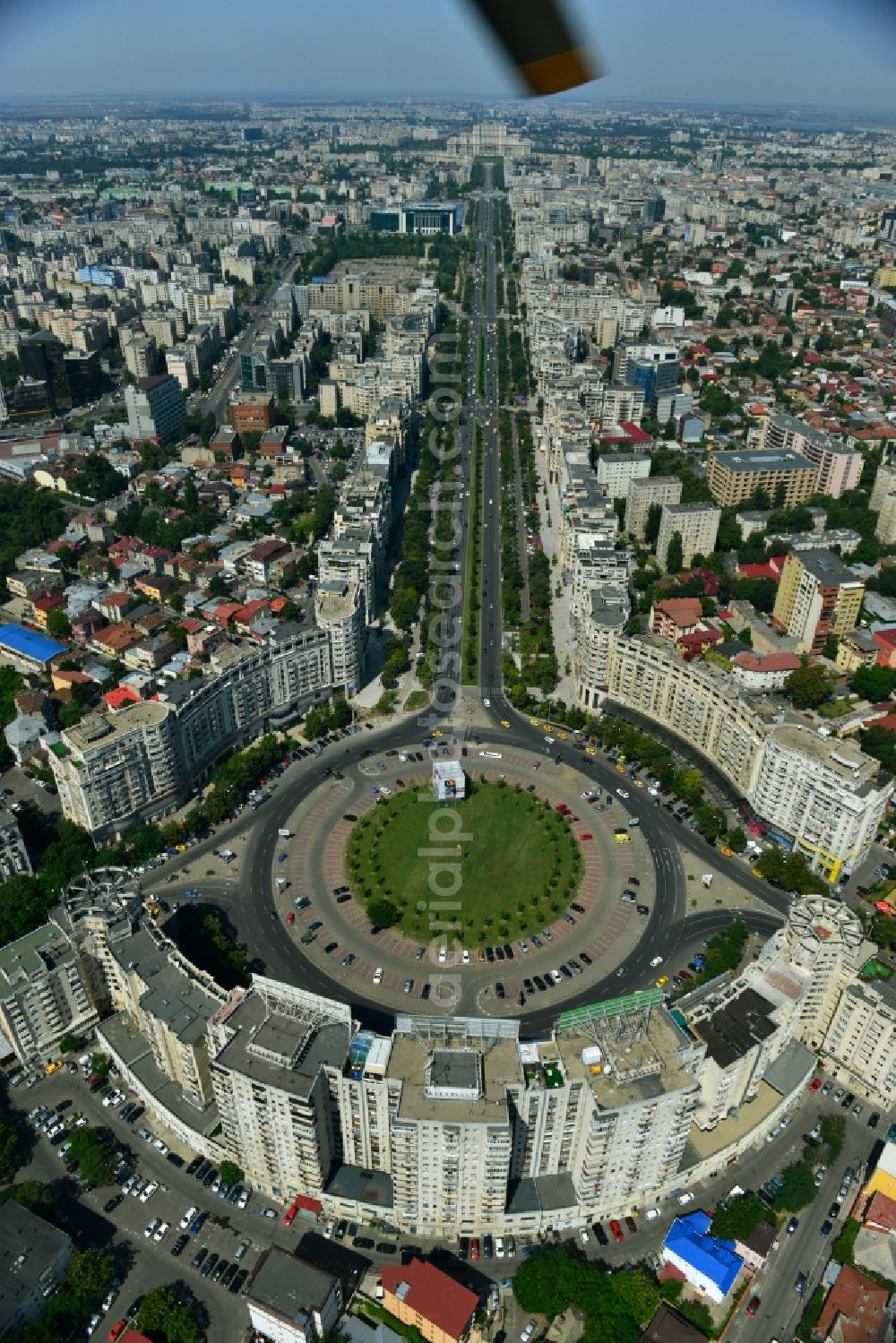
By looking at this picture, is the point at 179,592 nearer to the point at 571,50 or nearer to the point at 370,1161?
the point at 370,1161

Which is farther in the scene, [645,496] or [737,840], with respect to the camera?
[645,496]

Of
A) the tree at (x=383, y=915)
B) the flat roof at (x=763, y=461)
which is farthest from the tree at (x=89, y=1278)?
the flat roof at (x=763, y=461)

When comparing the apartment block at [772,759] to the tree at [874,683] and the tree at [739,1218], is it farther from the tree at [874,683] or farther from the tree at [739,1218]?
the tree at [739,1218]

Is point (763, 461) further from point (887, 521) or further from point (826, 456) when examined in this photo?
point (887, 521)

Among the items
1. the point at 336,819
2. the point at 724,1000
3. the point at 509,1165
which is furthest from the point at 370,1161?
the point at 336,819

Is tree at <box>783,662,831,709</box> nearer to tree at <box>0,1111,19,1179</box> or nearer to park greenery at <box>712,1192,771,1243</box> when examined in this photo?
park greenery at <box>712,1192,771,1243</box>

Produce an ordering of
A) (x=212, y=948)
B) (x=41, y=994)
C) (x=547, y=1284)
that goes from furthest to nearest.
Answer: (x=212, y=948) < (x=41, y=994) < (x=547, y=1284)

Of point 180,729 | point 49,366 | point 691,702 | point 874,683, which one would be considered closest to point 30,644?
point 180,729
